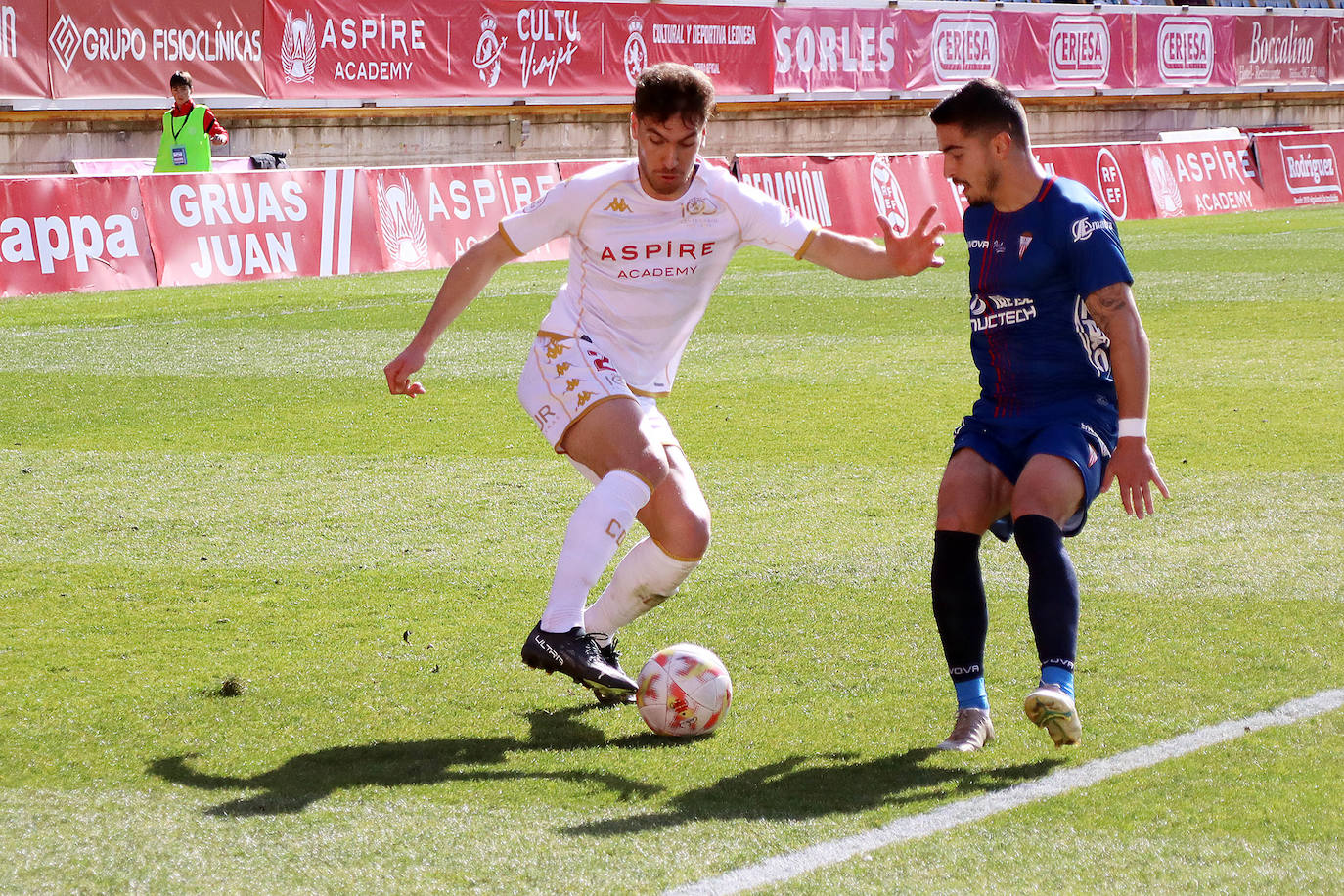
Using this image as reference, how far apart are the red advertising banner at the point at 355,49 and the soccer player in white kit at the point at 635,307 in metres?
20.2

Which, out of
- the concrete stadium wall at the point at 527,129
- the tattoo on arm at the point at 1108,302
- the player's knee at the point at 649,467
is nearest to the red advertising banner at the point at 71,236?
the concrete stadium wall at the point at 527,129

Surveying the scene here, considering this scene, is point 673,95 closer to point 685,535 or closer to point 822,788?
point 685,535

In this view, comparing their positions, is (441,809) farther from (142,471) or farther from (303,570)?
(142,471)

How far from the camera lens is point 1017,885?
3338 mm

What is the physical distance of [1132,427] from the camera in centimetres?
432

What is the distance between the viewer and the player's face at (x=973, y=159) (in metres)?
4.48

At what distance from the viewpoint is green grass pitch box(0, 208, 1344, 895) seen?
3.59 meters

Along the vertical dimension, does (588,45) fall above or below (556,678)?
above

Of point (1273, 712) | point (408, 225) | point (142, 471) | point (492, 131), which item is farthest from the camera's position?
point (492, 131)

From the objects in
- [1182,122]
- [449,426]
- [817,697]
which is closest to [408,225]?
[449,426]

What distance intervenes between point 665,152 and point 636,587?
1170 mm

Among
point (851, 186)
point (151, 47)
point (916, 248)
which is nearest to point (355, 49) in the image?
point (151, 47)

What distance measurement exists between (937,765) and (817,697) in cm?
68

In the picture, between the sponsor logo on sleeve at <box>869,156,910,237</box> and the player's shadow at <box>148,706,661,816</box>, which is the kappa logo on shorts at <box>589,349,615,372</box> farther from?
the sponsor logo on sleeve at <box>869,156,910,237</box>
